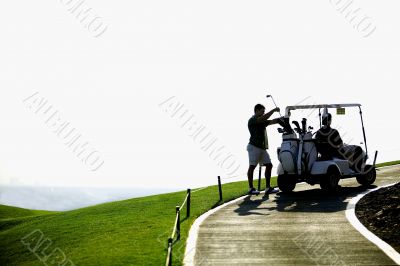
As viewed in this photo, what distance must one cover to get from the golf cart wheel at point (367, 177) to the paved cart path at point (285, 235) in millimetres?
1910

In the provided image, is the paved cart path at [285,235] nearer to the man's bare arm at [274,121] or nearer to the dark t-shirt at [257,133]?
the dark t-shirt at [257,133]

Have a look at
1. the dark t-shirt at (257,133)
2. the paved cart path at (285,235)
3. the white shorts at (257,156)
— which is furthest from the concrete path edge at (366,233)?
the dark t-shirt at (257,133)

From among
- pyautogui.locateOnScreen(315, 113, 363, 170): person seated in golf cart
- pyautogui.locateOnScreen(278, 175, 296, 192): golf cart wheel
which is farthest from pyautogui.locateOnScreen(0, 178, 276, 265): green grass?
pyautogui.locateOnScreen(315, 113, 363, 170): person seated in golf cart

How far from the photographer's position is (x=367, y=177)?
19.2 meters

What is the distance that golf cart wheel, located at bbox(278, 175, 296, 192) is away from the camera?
18.0 m

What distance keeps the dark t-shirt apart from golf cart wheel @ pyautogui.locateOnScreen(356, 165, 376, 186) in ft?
12.7

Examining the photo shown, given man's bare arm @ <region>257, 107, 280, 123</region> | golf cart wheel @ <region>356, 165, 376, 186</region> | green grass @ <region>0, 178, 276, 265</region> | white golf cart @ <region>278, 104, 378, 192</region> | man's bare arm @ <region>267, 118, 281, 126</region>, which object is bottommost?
green grass @ <region>0, 178, 276, 265</region>

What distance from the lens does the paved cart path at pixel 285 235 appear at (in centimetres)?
1098

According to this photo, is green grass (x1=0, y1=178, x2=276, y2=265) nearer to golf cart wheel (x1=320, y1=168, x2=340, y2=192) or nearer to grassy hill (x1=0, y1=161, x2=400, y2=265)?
grassy hill (x1=0, y1=161, x2=400, y2=265)

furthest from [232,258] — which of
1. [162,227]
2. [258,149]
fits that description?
[258,149]

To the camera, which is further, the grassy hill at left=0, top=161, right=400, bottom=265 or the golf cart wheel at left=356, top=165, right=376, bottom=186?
the golf cart wheel at left=356, top=165, right=376, bottom=186

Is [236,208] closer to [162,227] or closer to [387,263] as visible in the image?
[162,227]

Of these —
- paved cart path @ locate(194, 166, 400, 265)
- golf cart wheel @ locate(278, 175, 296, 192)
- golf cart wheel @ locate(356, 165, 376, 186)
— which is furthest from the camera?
golf cart wheel @ locate(356, 165, 376, 186)

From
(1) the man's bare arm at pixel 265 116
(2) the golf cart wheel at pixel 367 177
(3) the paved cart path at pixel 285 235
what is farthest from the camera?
(2) the golf cart wheel at pixel 367 177
